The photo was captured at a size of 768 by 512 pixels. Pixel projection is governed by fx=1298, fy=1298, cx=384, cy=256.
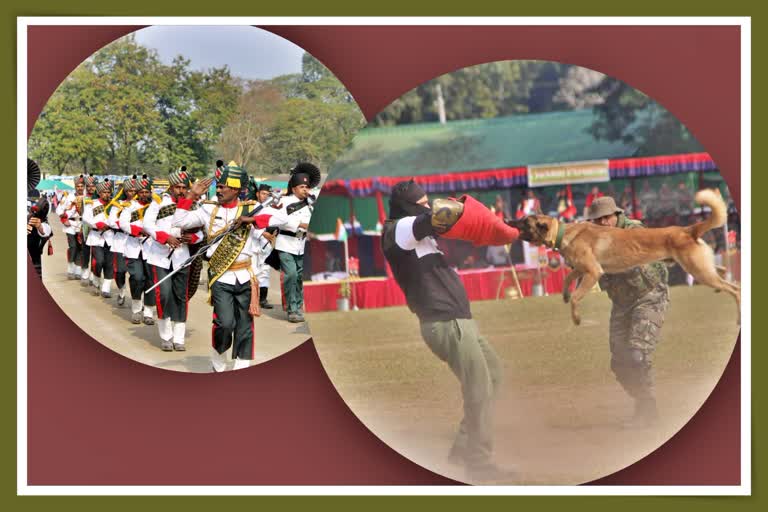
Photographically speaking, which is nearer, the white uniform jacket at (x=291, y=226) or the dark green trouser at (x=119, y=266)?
the white uniform jacket at (x=291, y=226)

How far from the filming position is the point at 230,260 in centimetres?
799

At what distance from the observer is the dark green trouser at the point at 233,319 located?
796 cm

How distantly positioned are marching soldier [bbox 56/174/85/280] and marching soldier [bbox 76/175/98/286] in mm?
15

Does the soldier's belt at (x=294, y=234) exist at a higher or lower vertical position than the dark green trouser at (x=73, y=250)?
higher

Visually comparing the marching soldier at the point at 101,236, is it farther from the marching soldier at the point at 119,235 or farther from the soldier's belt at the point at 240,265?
the soldier's belt at the point at 240,265

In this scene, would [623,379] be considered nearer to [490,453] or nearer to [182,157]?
[490,453]

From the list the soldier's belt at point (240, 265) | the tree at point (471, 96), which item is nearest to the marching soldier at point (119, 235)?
the soldier's belt at point (240, 265)

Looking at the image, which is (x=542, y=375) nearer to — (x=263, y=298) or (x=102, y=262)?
(x=263, y=298)

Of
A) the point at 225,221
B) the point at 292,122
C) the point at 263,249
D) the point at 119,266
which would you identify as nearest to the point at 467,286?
the point at 263,249

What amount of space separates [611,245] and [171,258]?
2.85 metres

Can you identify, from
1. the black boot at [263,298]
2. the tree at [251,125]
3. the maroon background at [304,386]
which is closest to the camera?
the maroon background at [304,386]

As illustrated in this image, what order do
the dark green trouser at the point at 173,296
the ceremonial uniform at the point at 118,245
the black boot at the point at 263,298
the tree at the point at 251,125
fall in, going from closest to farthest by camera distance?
1. the tree at the point at 251,125
2. the black boot at the point at 263,298
3. the dark green trouser at the point at 173,296
4. the ceremonial uniform at the point at 118,245

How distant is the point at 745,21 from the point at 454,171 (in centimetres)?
204

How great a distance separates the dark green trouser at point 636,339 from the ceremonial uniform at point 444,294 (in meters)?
0.67
